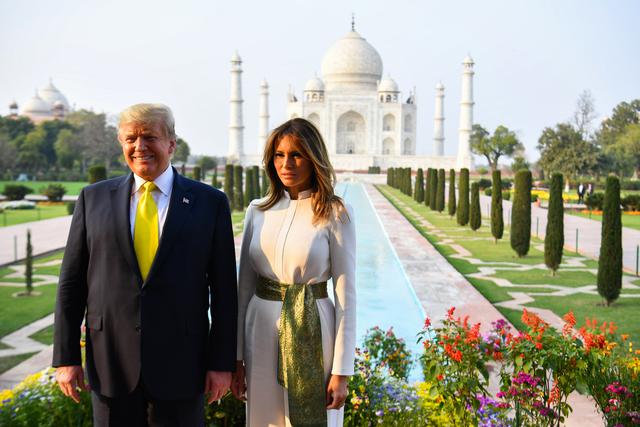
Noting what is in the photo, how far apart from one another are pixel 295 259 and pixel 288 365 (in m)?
0.29

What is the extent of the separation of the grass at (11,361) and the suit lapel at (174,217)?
9.01 feet

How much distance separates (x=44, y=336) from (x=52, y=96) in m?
54.0

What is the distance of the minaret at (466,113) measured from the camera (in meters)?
38.5

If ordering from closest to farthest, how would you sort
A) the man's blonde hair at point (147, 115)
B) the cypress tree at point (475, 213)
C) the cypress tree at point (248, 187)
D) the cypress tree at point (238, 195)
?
1. the man's blonde hair at point (147, 115)
2. the cypress tree at point (475, 213)
3. the cypress tree at point (238, 195)
4. the cypress tree at point (248, 187)

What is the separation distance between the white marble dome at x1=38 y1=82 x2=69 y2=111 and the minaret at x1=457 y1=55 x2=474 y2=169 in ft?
106

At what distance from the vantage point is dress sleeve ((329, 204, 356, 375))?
1790mm

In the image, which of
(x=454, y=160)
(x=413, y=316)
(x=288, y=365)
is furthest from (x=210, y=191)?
(x=454, y=160)

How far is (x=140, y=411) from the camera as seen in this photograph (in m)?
1.74

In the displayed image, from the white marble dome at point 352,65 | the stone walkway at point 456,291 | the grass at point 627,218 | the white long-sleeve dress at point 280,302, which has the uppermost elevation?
the white marble dome at point 352,65

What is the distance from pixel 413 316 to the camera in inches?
218

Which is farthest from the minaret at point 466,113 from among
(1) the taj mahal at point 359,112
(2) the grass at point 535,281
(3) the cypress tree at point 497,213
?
(3) the cypress tree at point 497,213

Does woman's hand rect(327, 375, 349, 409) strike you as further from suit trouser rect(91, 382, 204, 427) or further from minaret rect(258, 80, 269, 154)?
minaret rect(258, 80, 269, 154)

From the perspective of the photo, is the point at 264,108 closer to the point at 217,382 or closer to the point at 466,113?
the point at 466,113

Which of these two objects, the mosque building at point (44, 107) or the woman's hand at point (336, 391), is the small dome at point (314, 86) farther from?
the woman's hand at point (336, 391)
